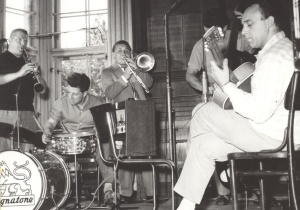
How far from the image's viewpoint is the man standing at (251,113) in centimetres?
207

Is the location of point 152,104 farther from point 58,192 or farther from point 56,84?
point 56,84

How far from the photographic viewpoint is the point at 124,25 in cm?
570

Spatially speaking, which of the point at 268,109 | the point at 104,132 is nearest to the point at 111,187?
the point at 104,132

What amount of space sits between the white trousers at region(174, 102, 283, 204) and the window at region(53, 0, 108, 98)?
3589 mm

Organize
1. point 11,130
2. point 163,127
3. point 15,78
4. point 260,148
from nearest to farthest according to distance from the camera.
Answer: point 260,148, point 11,130, point 15,78, point 163,127

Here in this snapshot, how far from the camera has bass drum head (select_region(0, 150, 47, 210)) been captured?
357cm

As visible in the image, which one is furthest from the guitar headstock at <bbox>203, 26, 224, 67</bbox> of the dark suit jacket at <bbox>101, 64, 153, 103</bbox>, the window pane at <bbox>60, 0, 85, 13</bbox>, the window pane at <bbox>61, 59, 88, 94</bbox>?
the window pane at <bbox>60, 0, 85, 13</bbox>

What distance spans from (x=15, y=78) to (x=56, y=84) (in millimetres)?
1545

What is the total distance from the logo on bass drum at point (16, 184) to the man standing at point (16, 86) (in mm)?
693

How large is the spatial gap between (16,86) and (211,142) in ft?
9.23

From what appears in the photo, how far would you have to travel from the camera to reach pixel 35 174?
12.1 feet

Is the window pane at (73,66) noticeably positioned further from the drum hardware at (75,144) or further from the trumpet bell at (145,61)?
the drum hardware at (75,144)

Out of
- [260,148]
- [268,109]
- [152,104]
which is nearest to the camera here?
[268,109]

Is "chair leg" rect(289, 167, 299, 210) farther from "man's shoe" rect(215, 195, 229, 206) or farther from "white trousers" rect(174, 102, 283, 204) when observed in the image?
"man's shoe" rect(215, 195, 229, 206)
